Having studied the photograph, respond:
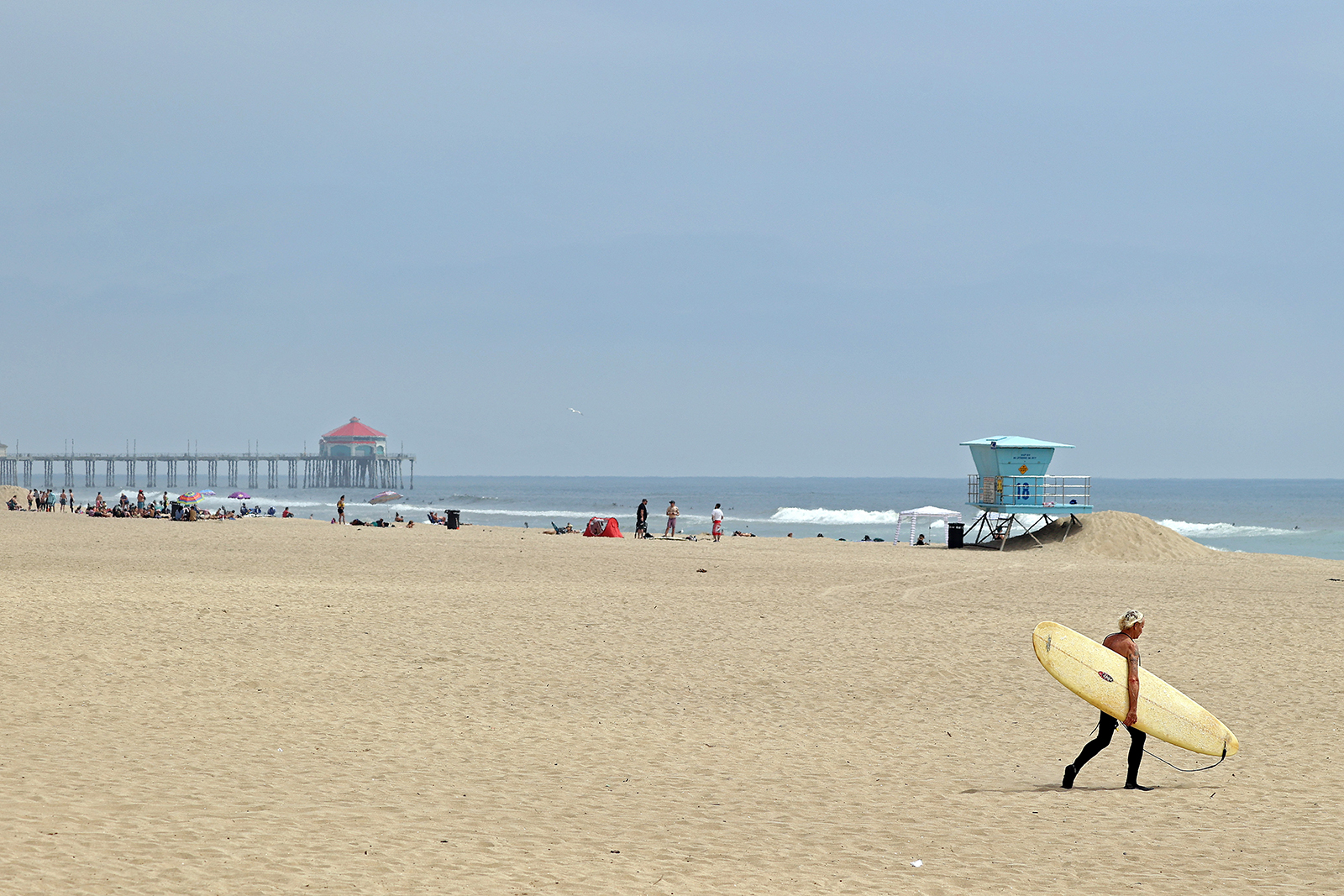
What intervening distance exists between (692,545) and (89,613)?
1814cm

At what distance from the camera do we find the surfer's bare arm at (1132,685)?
7.12 m

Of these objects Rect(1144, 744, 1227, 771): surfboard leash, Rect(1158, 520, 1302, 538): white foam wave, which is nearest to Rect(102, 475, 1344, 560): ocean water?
Rect(1158, 520, 1302, 538): white foam wave

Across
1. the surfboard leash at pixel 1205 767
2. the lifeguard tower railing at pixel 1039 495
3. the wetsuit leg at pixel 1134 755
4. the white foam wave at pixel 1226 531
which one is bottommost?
the white foam wave at pixel 1226 531

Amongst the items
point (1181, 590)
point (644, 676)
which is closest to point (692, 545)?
point (1181, 590)

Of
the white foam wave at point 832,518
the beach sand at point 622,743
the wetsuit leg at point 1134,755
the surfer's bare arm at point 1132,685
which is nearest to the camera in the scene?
the beach sand at point 622,743

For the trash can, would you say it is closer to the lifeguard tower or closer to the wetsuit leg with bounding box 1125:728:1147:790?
the lifeguard tower

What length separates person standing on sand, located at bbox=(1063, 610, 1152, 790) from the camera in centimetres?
714

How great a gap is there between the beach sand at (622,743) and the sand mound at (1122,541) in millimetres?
10968

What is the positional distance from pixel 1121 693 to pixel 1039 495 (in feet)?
86.0

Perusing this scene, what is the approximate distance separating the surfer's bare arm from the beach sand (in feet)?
1.76

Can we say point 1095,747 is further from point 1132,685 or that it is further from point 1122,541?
point 1122,541

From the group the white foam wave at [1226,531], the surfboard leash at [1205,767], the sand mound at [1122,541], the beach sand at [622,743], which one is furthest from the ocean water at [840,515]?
the surfboard leash at [1205,767]

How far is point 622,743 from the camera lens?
8461 mm

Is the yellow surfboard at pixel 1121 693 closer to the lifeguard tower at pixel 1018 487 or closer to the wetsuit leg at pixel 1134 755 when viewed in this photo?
the wetsuit leg at pixel 1134 755
